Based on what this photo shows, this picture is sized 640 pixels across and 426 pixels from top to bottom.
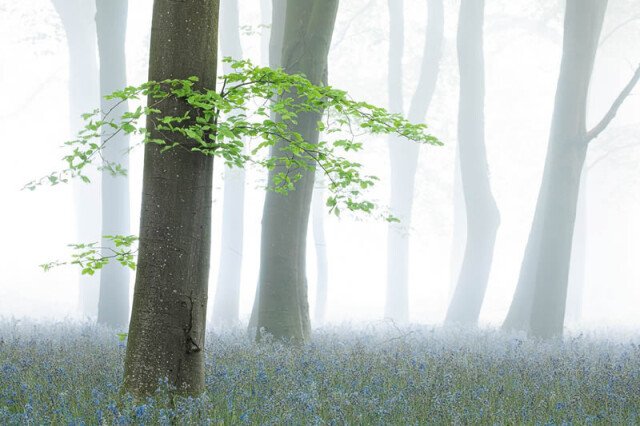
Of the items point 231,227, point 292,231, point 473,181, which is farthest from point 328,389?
point 231,227

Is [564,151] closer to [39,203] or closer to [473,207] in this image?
[473,207]

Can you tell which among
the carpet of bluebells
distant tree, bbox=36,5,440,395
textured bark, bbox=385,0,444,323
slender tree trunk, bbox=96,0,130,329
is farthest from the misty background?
distant tree, bbox=36,5,440,395

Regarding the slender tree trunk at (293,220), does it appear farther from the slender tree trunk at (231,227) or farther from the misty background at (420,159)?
the misty background at (420,159)

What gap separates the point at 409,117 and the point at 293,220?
649 inches

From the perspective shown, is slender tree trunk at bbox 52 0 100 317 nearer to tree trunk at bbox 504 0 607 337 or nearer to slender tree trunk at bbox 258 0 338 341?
tree trunk at bbox 504 0 607 337

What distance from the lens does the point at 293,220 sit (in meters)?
10.5

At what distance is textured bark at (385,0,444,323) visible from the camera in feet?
85.3

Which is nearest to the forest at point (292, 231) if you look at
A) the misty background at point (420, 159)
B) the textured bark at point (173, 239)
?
the textured bark at point (173, 239)

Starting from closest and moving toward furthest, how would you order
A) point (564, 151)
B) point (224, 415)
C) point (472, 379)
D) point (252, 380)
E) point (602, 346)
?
1. point (224, 415)
2. point (252, 380)
3. point (472, 379)
4. point (602, 346)
5. point (564, 151)

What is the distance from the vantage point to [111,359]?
7809mm

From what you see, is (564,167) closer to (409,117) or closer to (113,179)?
(113,179)

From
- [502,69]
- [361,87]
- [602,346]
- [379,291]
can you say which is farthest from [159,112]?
[379,291]

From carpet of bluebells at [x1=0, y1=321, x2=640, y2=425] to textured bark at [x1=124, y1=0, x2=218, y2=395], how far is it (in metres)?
0.25

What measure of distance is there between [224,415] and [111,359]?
2.82 meters
